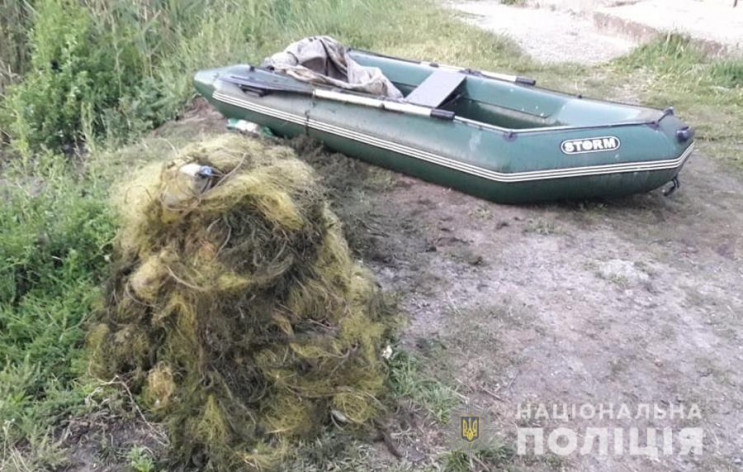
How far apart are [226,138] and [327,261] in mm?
633

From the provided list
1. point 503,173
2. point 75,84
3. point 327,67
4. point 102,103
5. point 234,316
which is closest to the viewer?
point 234,316

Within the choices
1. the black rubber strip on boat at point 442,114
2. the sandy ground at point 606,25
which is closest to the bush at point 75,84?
the black rubber strip on boat at point 442,114

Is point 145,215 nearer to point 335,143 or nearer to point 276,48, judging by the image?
point 335,143

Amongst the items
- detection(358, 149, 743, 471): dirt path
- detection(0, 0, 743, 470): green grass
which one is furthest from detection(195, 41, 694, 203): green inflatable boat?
detection(0, 0, 743, 470): green grass

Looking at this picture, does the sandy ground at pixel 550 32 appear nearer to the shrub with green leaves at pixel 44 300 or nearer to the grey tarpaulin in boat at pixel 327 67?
the grey tarpaulin in boat at pixel 327 67

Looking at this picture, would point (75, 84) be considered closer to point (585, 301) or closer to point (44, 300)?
point (44, 300)

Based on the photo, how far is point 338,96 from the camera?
4.68 m

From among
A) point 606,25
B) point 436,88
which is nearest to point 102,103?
point 436,88

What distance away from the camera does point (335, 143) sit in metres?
4.78

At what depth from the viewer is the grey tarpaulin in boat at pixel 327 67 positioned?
492 centimetres

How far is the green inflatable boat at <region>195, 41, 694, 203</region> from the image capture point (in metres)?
4.12

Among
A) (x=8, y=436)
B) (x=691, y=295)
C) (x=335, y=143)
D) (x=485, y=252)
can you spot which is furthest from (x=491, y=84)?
(x=8, y=436)

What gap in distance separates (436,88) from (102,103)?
2807mm

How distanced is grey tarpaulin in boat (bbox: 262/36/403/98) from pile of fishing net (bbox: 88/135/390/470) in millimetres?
2304
